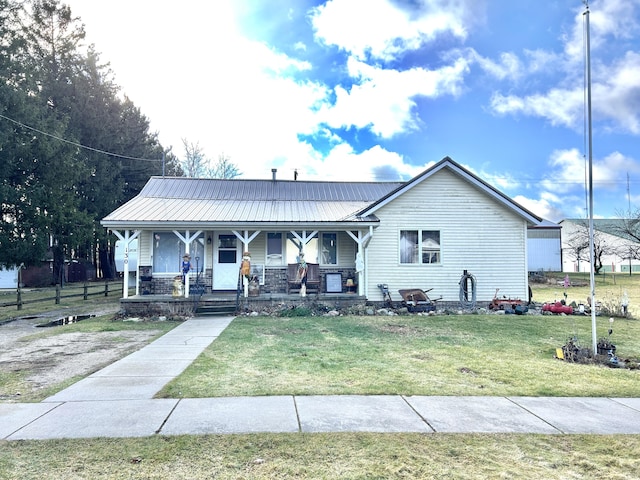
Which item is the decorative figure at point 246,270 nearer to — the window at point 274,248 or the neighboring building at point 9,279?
the window at point 274,248

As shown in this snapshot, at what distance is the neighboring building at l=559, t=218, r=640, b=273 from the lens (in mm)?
37656

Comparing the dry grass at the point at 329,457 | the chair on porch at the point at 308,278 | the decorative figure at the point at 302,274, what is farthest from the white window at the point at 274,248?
the dry grass at the point at 329,457

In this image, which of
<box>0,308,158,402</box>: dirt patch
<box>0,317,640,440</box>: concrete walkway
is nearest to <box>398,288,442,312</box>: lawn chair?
<box>0,308,158,402</box>: dirt patch

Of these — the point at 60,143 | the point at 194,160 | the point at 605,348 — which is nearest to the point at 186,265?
the point at 605,348

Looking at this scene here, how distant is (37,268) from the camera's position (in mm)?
29922

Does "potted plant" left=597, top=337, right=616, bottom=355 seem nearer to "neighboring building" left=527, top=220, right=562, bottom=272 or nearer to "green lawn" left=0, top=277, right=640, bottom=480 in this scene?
"green lawn" left=0, top=277, right=640, bottom=480

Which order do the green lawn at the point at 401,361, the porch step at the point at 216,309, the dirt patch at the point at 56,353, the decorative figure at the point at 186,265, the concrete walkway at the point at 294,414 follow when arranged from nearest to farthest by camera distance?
the concrete walkway at the point at 294,414, the green lawn at the point at 401,361, the dirt patch at the point at 56,353, the porch step at the point at 216,309, the decorative figure at the point at 186,265

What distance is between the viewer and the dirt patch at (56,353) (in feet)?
19.5

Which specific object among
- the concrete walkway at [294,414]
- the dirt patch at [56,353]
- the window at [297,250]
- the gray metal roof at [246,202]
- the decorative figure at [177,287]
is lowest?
the dirt patch at [56,353]

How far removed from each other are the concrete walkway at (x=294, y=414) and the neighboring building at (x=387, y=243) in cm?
944

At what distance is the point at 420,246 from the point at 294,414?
11.6 metres

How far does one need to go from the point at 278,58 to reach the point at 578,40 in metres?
8.79

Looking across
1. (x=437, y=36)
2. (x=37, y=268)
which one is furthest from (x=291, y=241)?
(x=37, y=268)

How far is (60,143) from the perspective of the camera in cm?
2492
